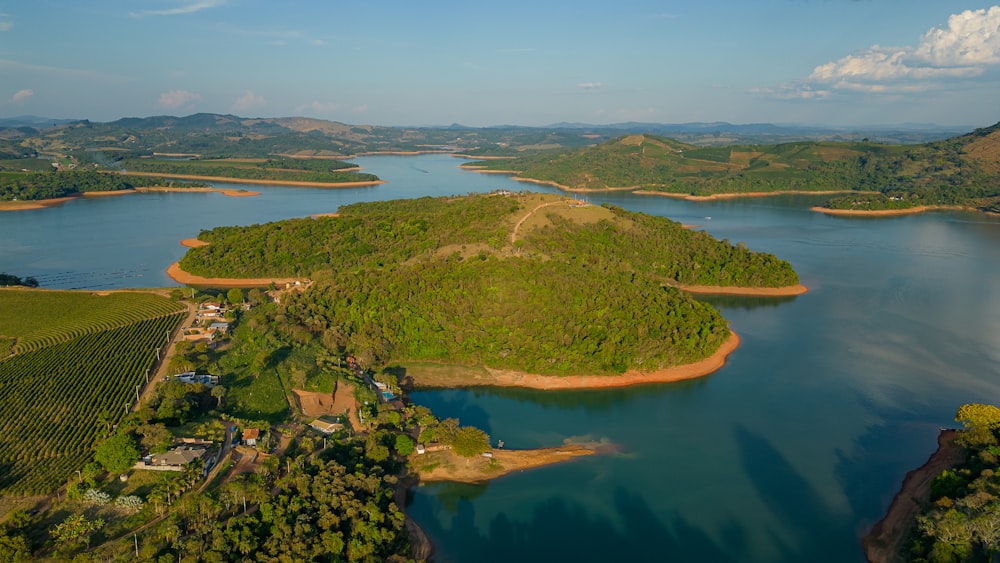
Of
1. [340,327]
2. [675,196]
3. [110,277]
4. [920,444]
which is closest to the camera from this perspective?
[920,444]

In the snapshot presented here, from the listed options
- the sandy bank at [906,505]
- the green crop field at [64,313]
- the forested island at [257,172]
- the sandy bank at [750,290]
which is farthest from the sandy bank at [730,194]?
the green crop field at [64,313]

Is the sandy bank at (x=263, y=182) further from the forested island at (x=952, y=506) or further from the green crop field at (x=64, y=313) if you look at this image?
the forested island at (x=952, y=506)

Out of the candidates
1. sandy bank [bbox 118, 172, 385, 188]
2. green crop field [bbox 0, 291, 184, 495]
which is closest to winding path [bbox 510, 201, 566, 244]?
green crop field [bbox 0, 291, 184, 495]

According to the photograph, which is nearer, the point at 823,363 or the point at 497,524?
the point at 497,524

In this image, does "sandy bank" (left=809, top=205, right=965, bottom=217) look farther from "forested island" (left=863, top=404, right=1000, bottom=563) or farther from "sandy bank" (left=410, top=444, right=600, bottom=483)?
"sandy bank" (left=410, top=444, right=600, bottom=483)

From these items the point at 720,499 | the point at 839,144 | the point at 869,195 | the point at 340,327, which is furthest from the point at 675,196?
the point at 720,499

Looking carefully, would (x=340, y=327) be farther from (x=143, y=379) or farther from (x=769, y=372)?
(x=769, y=372)
